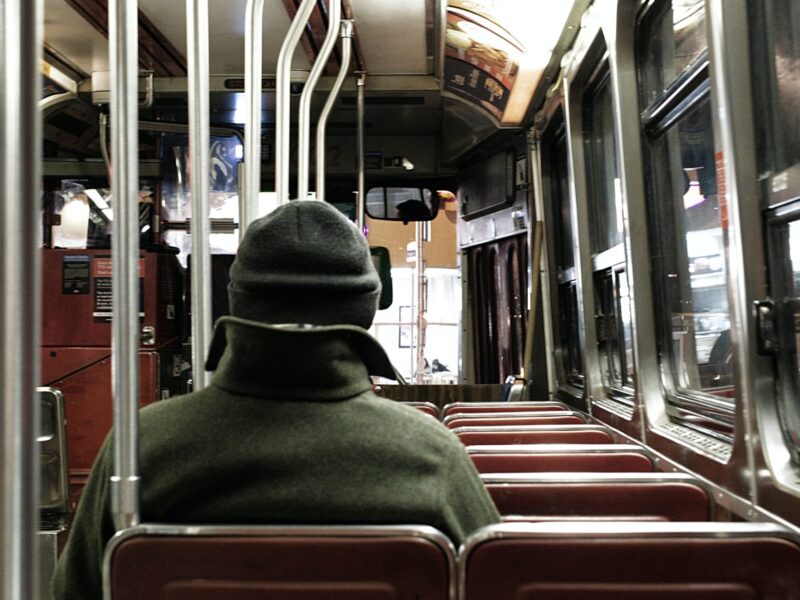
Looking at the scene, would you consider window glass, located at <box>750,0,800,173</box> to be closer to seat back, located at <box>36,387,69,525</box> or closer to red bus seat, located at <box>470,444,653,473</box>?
red bus seat, located at <box>470,444,653,473</box>

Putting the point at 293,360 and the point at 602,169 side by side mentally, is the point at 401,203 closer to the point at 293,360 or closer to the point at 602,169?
the point at 602,169

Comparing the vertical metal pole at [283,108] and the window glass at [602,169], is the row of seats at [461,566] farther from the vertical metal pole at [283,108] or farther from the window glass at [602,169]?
the window glass at [602,169]

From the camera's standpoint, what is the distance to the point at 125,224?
113cm

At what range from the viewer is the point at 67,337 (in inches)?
200

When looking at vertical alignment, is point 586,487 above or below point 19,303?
below

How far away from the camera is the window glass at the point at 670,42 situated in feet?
8.25

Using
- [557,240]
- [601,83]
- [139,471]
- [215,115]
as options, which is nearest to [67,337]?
[215,115]

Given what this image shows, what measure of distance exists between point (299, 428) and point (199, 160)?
67 centimetres

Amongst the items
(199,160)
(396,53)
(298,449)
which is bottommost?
(298,449)

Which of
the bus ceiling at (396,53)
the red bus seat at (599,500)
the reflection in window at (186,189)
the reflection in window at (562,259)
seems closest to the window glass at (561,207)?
the reflection in window at (562,259)

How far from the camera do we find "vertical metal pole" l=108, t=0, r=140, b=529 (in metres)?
1.12

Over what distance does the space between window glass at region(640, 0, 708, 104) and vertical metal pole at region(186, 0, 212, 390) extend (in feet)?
5.04

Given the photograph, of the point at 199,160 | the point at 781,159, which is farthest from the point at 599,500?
the point at 199,160

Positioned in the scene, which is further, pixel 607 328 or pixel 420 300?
pixel 420 300
